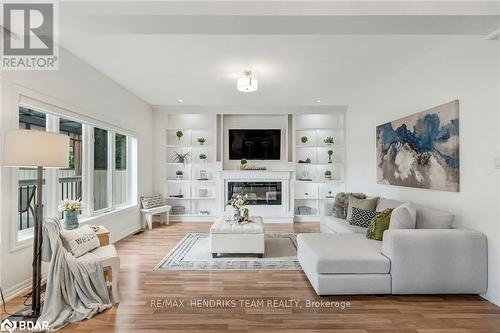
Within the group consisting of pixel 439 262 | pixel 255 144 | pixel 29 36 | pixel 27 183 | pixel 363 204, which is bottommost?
pixel 439 262

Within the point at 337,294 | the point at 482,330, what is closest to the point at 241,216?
the point at 337,294

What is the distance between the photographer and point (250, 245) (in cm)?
390

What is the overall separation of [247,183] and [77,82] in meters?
4.11

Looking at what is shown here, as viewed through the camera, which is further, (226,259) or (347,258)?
(226,259)

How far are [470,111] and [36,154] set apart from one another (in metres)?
4.19

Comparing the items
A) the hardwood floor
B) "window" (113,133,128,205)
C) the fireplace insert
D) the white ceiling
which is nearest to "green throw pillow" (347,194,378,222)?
the hardwood floor

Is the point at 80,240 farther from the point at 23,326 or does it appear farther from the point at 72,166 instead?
the point at 72,166

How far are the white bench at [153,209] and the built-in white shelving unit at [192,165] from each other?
32cm

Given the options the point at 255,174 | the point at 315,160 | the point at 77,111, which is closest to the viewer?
the point at 77,111

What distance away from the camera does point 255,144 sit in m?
6.82

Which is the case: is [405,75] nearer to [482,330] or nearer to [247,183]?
[482,330]

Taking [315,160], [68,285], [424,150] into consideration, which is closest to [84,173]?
[68,285]

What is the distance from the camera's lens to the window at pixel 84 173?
3.23 meters

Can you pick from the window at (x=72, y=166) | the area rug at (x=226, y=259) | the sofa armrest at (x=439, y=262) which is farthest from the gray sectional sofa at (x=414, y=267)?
the window at (x=72, y=166)
